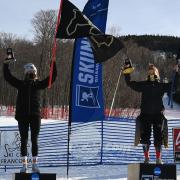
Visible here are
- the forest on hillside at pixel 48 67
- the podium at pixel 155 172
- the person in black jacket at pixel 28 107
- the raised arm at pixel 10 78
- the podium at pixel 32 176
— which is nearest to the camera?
the podium at pixel 32 176

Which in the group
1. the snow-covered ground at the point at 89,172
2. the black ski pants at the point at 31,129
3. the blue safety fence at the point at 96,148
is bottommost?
the snow-covered ground at the point at 89,172

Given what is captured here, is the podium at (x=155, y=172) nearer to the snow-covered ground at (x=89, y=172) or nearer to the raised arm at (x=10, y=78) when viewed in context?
the raised arm at (x=10, y=78)

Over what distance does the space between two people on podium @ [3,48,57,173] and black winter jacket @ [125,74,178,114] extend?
70.5 inches

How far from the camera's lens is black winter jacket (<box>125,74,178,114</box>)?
9477 mm

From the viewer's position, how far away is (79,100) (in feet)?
43.1

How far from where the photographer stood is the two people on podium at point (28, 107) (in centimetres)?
891

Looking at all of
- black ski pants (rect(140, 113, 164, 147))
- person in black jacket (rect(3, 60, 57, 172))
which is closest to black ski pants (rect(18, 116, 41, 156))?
person in black jacket (rect(3, 60, 57, 172))

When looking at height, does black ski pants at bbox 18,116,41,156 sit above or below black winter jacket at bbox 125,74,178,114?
below

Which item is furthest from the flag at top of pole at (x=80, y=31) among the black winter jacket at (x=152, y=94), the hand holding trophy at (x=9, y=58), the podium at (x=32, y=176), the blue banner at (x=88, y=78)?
the podium at (x=32, y=176)

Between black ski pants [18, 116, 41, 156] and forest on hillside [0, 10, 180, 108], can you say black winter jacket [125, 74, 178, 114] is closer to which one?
black ski pants [18, 116, 41, 156]

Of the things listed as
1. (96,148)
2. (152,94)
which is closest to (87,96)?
(96,148)

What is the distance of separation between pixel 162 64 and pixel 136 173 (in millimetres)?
83809

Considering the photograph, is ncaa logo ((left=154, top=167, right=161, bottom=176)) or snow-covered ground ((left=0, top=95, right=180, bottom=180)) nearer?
ncaa logo ((left=154, top=167, right=161, bottom=176))

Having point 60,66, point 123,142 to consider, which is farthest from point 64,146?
point 60,66
